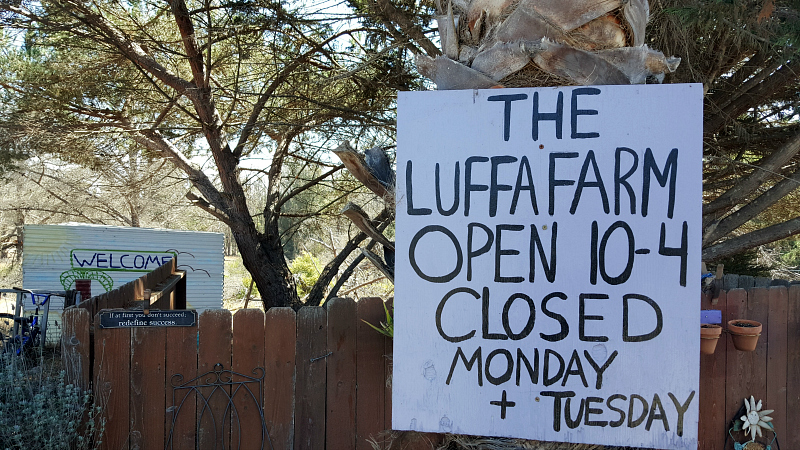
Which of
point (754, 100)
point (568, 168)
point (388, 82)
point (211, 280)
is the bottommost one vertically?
point (211, 280)

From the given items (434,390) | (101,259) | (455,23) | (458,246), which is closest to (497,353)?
(434,390)

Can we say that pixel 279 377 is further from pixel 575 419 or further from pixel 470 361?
pixel 575 419

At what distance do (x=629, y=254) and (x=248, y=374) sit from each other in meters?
2.53

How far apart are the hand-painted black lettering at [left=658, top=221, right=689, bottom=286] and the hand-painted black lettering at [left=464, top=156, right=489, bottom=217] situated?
2.08ft

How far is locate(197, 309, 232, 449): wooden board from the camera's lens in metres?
3.50

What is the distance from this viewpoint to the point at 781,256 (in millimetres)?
12305

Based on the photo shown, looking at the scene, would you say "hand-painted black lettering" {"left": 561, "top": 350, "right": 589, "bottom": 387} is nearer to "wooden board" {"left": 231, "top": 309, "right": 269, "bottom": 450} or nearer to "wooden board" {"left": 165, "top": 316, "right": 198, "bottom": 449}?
"wooden board" {"left": 231, "top": 309, "right": 269, "bottom": 450}

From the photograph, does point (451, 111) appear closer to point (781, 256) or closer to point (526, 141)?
point (526, 141)

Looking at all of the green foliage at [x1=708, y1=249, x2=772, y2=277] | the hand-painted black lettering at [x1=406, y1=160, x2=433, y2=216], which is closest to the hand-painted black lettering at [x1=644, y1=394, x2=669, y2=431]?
the hand-painted black lettering at [x1=406, y1=160, x2=433, y2=216]

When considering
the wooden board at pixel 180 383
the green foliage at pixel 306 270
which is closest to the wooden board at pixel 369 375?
the wooden board at pixel 180 383

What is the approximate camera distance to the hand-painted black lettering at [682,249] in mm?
1917

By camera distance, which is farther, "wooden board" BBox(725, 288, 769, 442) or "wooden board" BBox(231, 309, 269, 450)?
"wooden board" BBox(725, 288, 769, 442)

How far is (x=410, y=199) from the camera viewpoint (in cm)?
205

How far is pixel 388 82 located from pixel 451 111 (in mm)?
5283
